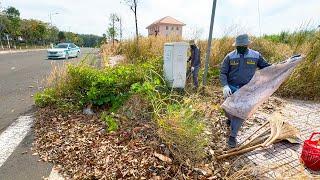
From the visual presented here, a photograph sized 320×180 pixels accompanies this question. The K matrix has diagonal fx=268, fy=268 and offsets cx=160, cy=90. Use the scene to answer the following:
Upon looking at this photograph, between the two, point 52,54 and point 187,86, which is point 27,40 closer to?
point 52,54

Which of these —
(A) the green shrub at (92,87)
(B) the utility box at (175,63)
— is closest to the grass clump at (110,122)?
(A) the green shrub at (92,87)

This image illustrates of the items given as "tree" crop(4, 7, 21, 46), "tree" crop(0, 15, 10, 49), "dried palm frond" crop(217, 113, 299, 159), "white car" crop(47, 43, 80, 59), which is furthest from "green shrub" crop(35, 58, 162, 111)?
"tree" crop(4, 7, 21, 46)

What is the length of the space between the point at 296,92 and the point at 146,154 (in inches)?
199

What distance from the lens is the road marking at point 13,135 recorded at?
164 inches

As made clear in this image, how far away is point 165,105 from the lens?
4.60 m

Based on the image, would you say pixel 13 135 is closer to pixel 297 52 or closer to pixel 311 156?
pixel 311 156

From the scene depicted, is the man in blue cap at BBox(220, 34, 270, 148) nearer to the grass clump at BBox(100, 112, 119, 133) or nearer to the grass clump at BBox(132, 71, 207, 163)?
the grass clump at BBox(132, 71, 207, 163)

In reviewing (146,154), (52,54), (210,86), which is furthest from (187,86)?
(52,54)

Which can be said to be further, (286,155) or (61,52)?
(61,52)

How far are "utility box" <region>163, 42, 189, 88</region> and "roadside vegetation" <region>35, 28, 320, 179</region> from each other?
0.21 metres

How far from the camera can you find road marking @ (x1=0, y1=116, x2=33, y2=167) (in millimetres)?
4168

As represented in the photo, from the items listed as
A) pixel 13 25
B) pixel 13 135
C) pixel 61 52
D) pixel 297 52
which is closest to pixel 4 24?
pixel 13 25

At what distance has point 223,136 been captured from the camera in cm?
432

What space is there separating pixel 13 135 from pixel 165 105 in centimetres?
279
